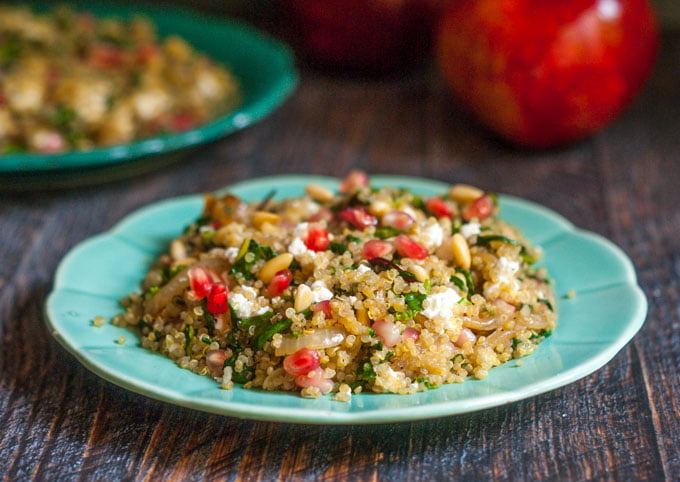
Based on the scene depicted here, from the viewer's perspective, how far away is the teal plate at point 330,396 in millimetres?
1562

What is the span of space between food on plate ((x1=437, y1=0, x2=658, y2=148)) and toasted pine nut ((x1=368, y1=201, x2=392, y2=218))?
1.20m

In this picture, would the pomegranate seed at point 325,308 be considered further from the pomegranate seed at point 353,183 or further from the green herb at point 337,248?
the pomegranate seed at point 353,183

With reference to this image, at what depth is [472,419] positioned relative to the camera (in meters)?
1.77

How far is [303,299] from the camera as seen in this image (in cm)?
172

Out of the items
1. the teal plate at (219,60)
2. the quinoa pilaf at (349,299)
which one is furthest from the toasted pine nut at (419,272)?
the teal plate at (219,60)

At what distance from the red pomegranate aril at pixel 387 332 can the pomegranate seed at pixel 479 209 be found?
513mm

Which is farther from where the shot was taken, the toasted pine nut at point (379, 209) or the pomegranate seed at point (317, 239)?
the toasted pine nut at point (379, 209)

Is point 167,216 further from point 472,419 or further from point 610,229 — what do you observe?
point 610,229

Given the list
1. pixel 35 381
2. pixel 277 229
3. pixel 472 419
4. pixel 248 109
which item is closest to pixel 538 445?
pixel 472 419

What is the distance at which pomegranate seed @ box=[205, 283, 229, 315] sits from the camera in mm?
1793

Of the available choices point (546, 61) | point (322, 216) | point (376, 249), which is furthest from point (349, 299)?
point (546, 61)

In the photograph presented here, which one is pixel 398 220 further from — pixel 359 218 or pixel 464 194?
pixel 464 194

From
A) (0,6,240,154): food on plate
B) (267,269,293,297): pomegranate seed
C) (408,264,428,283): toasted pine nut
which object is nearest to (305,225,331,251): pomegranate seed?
(267,269,293,297): pomegranate seed

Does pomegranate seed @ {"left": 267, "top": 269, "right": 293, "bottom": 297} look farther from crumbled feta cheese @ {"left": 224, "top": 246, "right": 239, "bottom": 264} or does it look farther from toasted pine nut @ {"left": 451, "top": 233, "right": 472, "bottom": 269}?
toasted pine nut @ {"left": 451, "top": 233, "right": 472, "bottom": 269}
